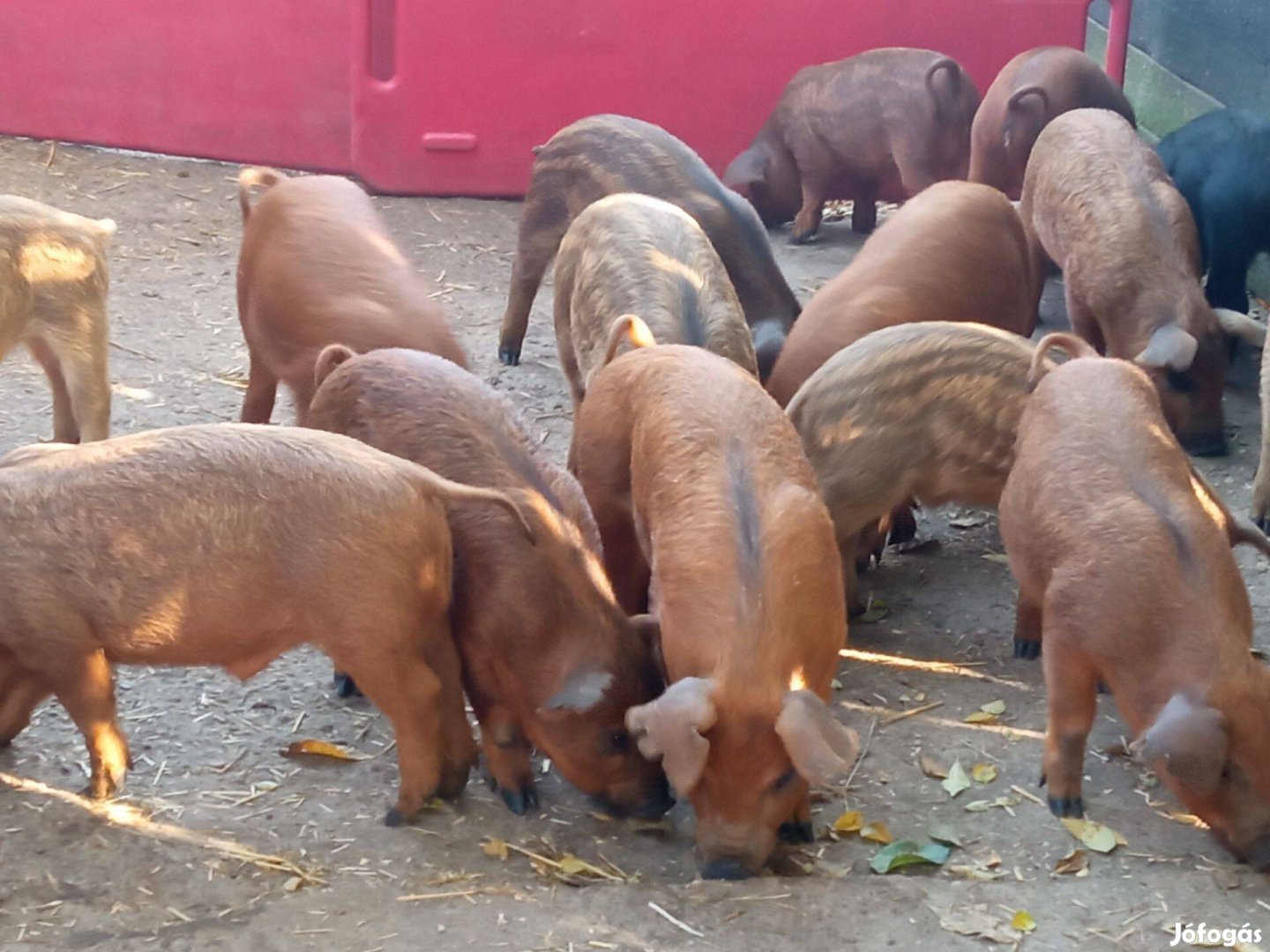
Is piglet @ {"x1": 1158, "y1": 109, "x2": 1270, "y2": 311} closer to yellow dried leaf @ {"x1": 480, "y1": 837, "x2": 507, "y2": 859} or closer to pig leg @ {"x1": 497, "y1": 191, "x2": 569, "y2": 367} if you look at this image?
pig leg @ {"x1": 497, "y1": 191, "x2": 569, "y2": 367}

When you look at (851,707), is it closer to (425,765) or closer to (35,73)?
(425,765)

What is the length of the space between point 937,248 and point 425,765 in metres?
3.06

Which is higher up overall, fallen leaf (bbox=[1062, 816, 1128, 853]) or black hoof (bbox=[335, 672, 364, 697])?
fallen leaf (bbox=[1062, 816, 1128, 853])

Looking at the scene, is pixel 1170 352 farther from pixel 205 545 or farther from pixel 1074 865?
pixel 205 545

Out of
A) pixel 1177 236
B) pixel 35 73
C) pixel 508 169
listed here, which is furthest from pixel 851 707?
pixel 35 73

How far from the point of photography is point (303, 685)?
464cm

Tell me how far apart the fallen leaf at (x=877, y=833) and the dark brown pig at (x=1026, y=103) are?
465 centimetres

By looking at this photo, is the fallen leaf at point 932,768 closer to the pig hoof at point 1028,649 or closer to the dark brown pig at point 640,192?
the pig hoof at point 1028,649

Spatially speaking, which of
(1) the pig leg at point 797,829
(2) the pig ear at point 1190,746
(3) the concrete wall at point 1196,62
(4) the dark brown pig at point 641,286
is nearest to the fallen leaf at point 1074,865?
(2) the pig ear at point 1190,746

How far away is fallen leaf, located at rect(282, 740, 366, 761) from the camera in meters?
4.24

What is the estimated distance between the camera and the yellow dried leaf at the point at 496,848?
384 centimetres

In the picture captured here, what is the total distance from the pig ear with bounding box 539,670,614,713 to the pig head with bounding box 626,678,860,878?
0.18 m

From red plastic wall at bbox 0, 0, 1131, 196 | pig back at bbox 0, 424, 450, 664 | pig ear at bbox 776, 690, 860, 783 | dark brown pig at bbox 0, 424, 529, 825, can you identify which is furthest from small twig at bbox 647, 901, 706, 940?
red plastic wall at bbox 0, 0, 1131, 196

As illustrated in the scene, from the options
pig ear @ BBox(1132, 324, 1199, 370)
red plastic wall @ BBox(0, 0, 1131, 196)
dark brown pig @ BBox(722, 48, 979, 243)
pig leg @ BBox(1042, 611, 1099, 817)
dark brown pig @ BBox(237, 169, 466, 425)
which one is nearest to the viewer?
pig leg @ BBox(1042, 611, 1099, 817)
